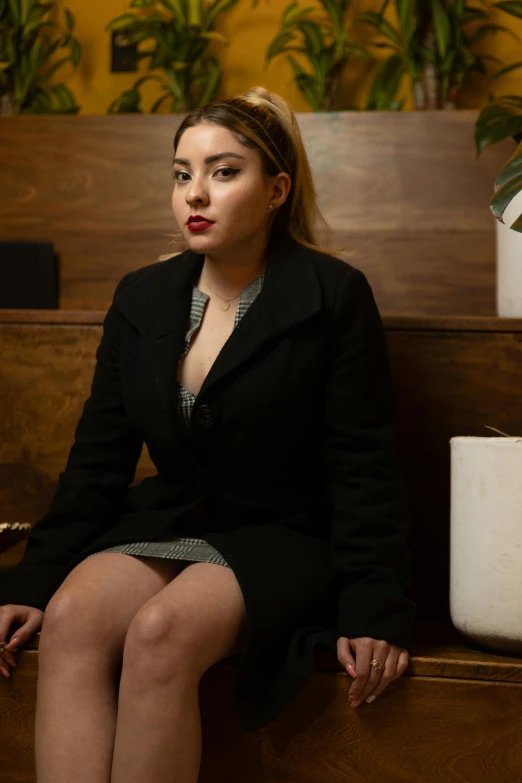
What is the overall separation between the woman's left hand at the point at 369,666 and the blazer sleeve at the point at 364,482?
0.01m

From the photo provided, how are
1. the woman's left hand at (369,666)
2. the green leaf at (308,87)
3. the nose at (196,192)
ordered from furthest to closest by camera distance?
the green leaf at (308,87)
the nose at (196,192)
the woman's left hand at (369,666)

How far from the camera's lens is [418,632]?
1237 mm

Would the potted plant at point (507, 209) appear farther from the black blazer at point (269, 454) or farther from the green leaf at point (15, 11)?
the green leaf at point (15, 11)

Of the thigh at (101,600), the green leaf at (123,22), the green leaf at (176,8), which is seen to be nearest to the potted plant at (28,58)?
the green leaf at (123,22)

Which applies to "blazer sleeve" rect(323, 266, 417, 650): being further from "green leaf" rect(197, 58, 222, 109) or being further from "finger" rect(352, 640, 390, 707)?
"green leaf" rect(197, 58, 222, 109)

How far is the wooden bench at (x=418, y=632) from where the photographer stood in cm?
102

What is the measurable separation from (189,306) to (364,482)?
32 cm

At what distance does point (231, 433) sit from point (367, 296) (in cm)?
24

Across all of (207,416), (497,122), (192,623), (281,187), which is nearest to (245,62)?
(497,122)

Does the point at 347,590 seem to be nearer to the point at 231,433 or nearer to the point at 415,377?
the point at 231,433

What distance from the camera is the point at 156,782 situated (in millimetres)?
903

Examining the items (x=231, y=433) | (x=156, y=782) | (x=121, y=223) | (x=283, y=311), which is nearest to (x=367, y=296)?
(x=283, y=311)

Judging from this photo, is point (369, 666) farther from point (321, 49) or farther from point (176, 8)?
point (176, 8)

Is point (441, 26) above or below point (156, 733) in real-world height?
above
